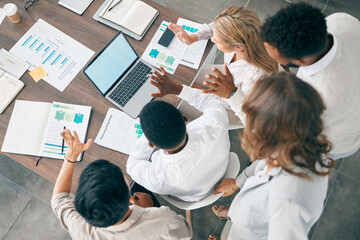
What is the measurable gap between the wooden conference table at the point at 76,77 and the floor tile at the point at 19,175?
2.89ft

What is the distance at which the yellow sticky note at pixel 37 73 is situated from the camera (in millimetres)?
1708

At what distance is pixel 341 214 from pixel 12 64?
8.67 ft

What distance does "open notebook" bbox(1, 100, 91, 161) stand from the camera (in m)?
1.58

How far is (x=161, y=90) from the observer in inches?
61.7

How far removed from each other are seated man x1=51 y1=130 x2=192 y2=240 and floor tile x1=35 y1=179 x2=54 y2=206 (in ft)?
3.36

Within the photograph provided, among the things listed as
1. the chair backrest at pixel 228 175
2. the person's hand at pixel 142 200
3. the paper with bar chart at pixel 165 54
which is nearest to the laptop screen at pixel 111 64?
the paper with bar chart at pixel 165 54

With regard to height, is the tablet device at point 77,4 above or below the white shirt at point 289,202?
above

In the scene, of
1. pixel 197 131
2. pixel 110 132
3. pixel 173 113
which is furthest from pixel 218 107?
pixel 110 132

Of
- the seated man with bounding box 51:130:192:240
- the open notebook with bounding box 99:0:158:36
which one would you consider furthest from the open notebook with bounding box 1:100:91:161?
the open notebook with bounding box 99:0:158:36

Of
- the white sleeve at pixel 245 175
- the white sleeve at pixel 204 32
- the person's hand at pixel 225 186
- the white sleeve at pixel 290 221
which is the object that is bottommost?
the white sleeve at pixel 245 175

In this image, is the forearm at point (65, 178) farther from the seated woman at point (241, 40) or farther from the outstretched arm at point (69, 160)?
the seated woman at point (241, 40)

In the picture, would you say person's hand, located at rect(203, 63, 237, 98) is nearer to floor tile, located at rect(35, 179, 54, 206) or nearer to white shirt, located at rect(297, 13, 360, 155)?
white shirt, located at rect(297, 13, 360, 155)

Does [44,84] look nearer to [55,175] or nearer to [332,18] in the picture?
[55,175]

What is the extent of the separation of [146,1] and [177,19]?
25 cm
